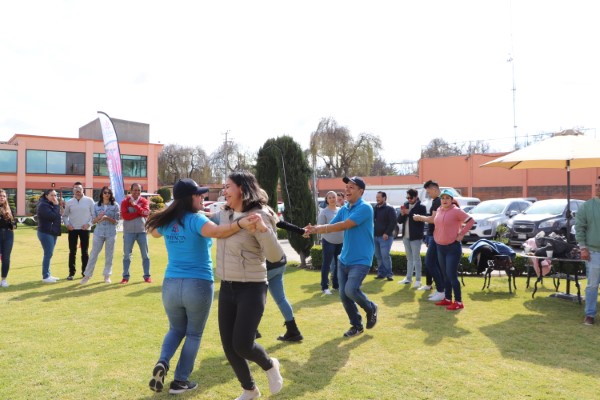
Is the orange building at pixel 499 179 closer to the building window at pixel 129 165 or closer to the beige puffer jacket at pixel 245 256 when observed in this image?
the building window at pixel 129 165

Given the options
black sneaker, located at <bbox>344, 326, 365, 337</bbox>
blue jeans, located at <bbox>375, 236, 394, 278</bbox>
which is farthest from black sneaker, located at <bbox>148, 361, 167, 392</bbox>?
blue jeans, located at <bbox>375, 236, 394, 278</bbox>

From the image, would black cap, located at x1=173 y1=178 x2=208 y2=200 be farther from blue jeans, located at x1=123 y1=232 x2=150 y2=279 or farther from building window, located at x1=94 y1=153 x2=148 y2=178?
building window, located at x1=94 y1=153 x2=148 y2=178

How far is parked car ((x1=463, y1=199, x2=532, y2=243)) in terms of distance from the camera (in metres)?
17.1

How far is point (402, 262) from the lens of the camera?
37.7 ft

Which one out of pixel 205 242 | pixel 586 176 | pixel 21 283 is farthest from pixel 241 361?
pixel 586 176

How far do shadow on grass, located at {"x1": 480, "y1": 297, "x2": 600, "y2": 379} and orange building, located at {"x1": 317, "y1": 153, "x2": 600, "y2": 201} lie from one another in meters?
28.1

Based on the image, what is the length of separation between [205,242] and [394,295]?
17.5 feet

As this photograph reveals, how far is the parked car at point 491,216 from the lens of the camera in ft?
56.2

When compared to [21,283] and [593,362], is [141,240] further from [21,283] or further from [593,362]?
[593,362]

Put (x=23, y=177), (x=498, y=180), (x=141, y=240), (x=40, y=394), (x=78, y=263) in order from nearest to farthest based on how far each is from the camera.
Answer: (x=40, y=394) → (x=141, y=240) → (x=78, y=263) → (x=498, y=180) → (x=23, y=177)

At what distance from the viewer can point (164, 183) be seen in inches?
2936

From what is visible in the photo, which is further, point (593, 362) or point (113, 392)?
point (593, 362)

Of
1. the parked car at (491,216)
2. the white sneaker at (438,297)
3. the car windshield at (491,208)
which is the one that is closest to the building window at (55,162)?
the car windshield at (491,208)

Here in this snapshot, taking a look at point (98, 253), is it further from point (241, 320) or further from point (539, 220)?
point (539, 220)
